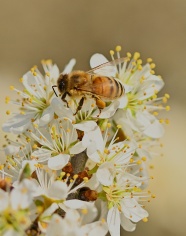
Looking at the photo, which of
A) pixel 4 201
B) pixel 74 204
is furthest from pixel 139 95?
pixel 4 201

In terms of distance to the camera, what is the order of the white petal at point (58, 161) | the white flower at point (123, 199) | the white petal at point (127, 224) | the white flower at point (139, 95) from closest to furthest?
the white petal at point (58, 161), the white flower at point (123, 199), the white petal at point (127, 224), the white flower at point (139, 95)

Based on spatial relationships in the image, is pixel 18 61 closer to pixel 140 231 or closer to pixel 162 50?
pixel 162 50

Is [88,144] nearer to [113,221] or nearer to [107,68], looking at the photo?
[113,221]

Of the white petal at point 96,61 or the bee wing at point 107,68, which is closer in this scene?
the bee wing at point 107,68

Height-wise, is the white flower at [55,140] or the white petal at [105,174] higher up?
the white flower at [55,140]

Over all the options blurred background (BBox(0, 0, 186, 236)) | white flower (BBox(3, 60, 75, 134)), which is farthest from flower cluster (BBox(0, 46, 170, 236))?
blurred background (BBox(0, 0, 186, 236))

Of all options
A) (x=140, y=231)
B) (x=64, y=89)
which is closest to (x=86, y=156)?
(x=64, y=89)

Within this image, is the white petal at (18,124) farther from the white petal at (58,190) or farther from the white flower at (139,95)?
the white petal at (58,190)

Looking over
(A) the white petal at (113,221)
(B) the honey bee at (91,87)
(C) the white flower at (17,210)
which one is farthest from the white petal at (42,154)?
(C) the white flower at (17,210)
